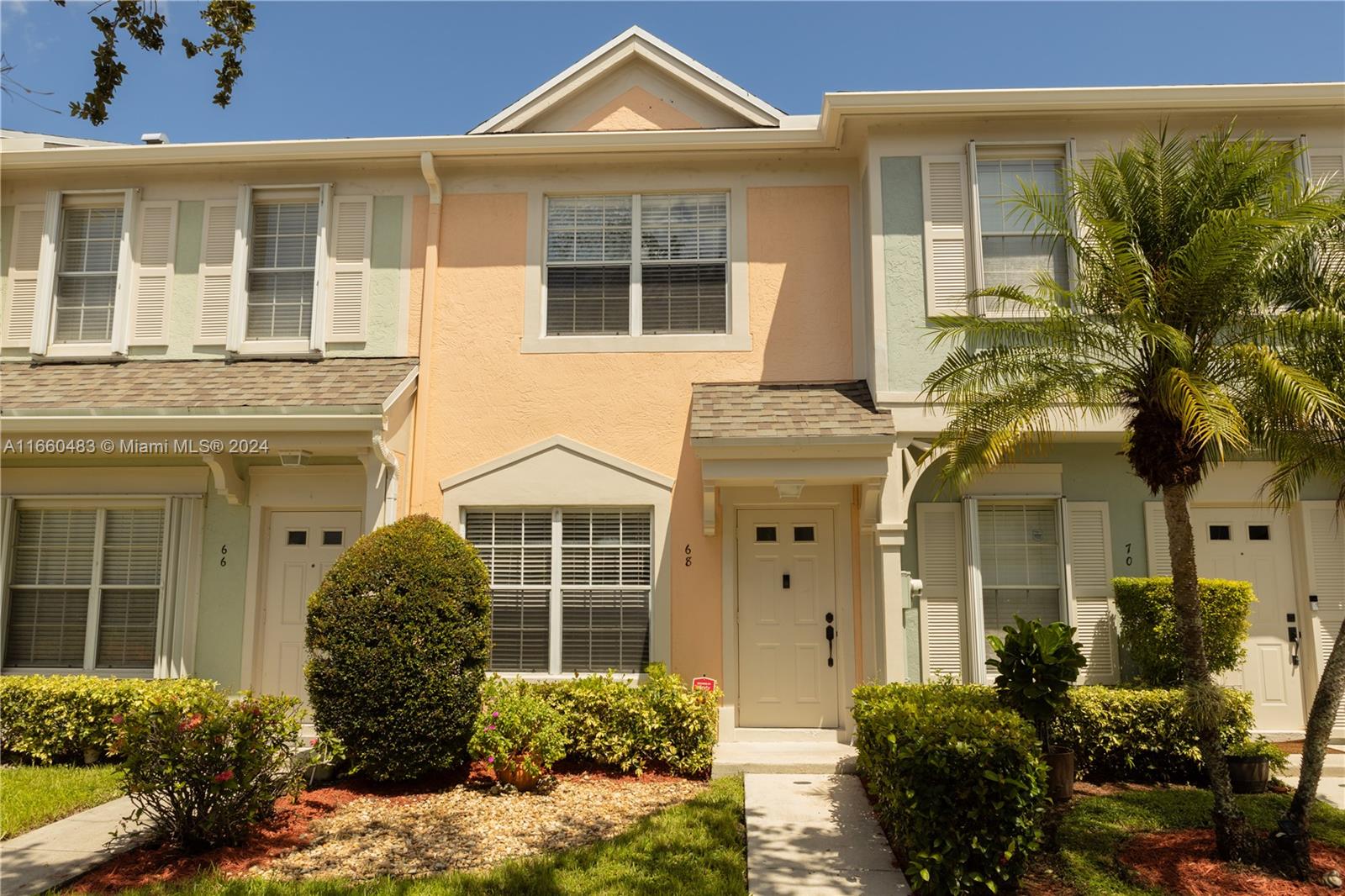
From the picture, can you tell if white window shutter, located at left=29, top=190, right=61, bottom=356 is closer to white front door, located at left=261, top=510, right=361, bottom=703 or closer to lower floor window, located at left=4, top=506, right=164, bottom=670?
lower floor window, located at left=4, top=506, right=164, bottom=670

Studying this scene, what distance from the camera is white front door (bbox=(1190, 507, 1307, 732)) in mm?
9266

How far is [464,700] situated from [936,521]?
507cm

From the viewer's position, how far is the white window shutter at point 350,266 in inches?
397

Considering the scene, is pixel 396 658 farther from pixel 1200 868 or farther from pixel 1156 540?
pixel 1156 540

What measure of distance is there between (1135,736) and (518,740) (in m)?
5.43

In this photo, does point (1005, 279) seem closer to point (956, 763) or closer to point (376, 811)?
point (956, 763)

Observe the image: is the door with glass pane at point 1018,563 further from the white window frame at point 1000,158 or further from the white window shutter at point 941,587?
the white window frame at point 1000,158

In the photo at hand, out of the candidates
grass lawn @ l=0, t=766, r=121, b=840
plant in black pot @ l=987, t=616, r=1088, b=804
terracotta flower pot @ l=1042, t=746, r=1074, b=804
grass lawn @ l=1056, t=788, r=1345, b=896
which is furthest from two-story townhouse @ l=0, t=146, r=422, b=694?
grass lawn @ l=1056, t=788, r=1345, b=896

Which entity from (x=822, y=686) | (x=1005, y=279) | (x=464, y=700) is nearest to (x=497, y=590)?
(x=464, y=700)

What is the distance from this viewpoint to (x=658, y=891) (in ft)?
17.9

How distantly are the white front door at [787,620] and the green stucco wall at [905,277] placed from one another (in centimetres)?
177

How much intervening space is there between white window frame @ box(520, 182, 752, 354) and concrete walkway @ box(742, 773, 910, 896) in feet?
14.8

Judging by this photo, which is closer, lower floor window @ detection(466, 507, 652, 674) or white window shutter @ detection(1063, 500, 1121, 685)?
white window shutter @ detection(1063, 500, 1121, 685)

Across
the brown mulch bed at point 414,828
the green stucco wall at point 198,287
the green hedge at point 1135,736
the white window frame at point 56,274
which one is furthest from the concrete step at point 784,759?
the white window frame at point 56,274
